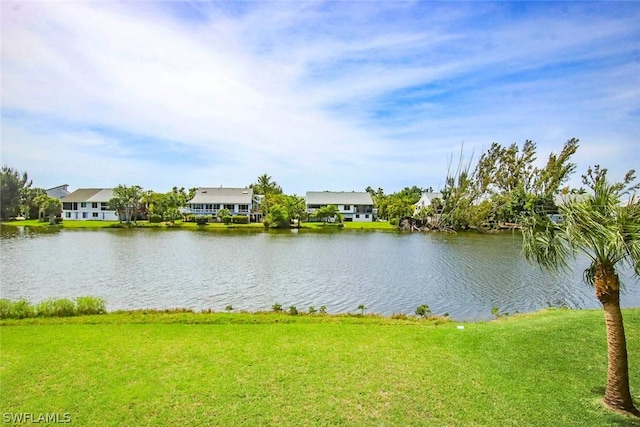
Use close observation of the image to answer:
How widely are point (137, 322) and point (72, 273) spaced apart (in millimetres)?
15009

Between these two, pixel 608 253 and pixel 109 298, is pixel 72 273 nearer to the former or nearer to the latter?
pixel 109 298

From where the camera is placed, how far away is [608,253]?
650 centimetres

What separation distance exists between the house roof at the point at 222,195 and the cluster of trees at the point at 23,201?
24.1 metres

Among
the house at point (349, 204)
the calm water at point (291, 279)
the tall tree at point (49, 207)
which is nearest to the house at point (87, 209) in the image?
the tall tree at point (49, 207)

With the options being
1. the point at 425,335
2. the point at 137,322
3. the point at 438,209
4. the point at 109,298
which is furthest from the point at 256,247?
the point at 438,209

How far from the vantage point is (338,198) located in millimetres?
83688

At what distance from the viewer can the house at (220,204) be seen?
7550 cm

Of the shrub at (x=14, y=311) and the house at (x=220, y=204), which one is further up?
the house at (x=220, y=204)

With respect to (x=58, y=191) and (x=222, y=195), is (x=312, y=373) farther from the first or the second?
(x=58, y=191)

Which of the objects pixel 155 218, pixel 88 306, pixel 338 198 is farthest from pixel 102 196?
pixel 88 306

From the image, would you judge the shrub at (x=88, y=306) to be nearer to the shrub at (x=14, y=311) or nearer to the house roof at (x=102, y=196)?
the shrub at (x=14, y=311)

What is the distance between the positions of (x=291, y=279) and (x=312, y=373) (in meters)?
15.6

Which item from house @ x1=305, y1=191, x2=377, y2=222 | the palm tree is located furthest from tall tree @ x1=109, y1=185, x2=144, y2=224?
the palm tree

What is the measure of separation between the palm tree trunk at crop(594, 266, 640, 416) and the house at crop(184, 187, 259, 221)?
7132 cm
